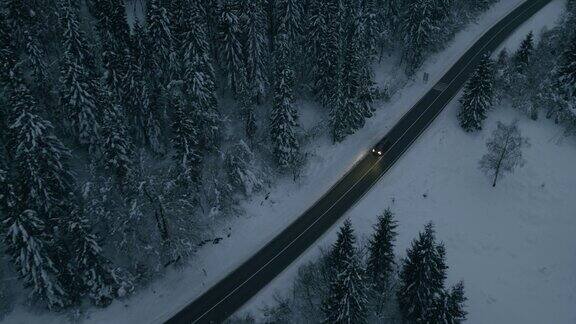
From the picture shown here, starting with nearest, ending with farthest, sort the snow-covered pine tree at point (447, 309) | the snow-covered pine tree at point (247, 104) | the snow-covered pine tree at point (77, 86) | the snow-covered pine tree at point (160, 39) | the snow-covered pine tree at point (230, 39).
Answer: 1. the snow-covered pine tree at point (447, 309)
2. the snow-covered pine tree at point (77, 86)
3. the snow-covered pine tree at point (160, 39)
4. the snow-covered pine tree at point (230, 39)
5. the snow-covered pine tree at point (247, 104)

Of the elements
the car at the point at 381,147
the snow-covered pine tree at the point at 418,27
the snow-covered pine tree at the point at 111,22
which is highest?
the snow-covered pine tree at the point at 111,22

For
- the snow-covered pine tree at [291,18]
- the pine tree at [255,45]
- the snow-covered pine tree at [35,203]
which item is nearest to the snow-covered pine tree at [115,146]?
the snow-covered pine tree at [35,203]

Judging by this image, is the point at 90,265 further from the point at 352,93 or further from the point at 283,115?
the point at 352,93

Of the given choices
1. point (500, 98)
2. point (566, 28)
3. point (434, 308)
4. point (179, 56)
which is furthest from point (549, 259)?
point (179, 56)

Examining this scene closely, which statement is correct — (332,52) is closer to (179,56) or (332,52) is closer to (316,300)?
(179,56)

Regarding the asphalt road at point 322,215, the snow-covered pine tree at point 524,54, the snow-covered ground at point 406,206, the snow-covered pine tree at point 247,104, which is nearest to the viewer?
the asphalt road at point 322,215

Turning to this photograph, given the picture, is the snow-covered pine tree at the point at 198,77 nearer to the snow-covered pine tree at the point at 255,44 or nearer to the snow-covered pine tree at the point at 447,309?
the snow-covered pine tree at the point at 255,44
